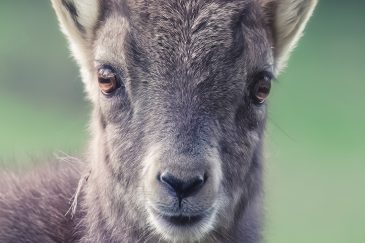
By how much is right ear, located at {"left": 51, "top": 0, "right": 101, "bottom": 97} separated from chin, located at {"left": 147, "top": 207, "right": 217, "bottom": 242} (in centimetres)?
184

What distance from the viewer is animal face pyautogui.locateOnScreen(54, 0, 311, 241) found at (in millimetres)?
9797

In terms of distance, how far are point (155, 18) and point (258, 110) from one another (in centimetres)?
125

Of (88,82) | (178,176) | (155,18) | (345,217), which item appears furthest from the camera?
(345,217)

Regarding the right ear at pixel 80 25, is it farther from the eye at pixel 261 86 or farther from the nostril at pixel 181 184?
the nostril at pixel 181 184

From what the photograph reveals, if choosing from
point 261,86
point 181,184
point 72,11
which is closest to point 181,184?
point 181,184

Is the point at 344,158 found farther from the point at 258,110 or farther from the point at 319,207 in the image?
the point at 258,110

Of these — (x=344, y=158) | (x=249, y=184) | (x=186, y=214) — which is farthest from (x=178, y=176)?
(x=344, y=158)

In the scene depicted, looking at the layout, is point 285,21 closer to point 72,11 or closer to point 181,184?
point 72,11

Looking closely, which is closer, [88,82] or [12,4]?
[88,82]

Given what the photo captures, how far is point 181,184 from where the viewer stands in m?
9.55

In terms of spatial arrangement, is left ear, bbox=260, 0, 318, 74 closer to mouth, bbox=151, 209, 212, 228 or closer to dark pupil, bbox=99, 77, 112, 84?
dark pupil, bbox=99, 77, 112, 84

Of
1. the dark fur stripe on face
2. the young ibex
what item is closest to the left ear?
the young ibex

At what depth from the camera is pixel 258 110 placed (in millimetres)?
10680

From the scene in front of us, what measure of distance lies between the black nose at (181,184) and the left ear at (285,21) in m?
2.15
